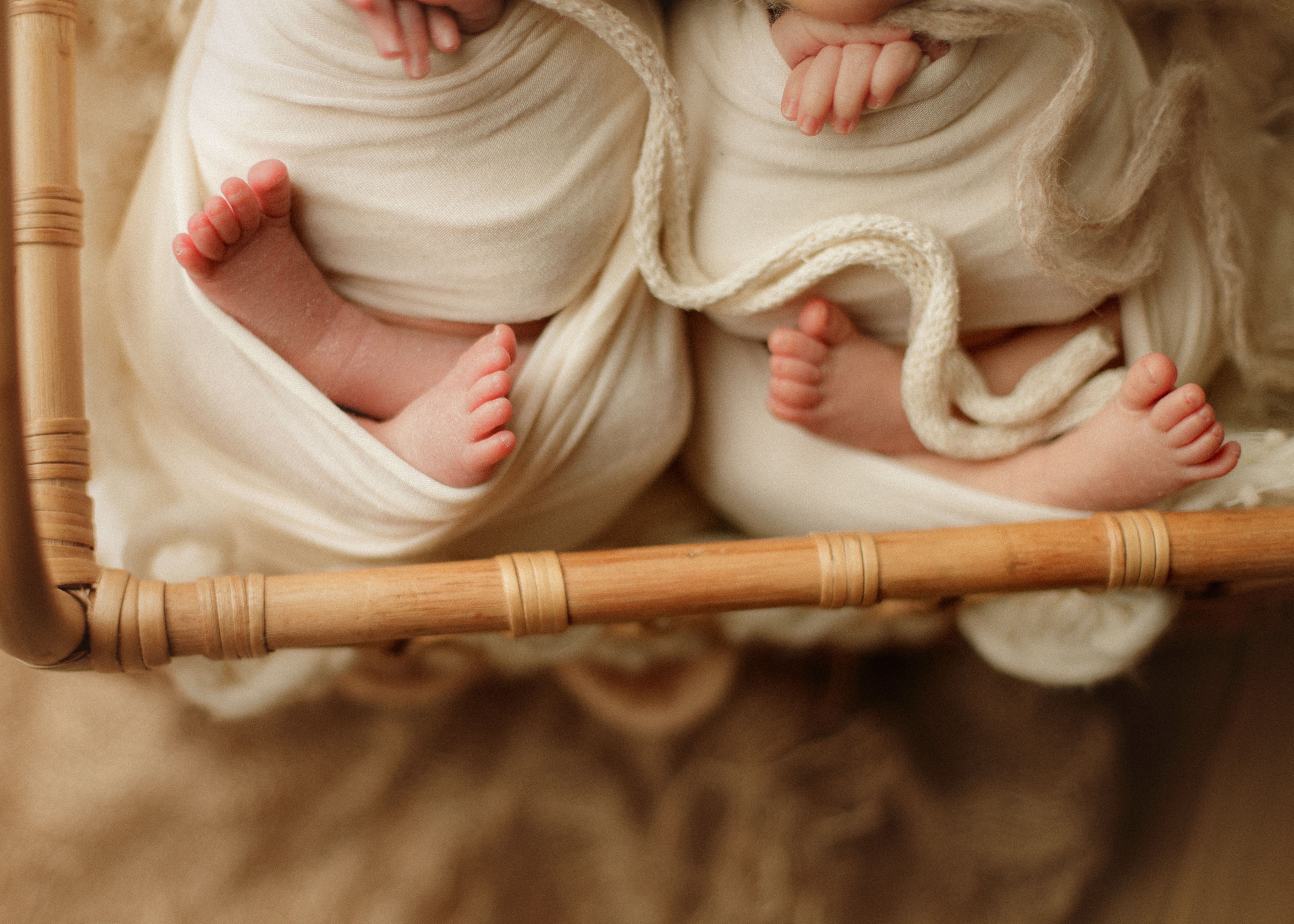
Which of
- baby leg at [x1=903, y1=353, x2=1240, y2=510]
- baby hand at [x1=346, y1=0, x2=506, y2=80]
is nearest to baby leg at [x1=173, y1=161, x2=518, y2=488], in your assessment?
baby hand at [x1=346, y1=0, x2=506, y2=80]

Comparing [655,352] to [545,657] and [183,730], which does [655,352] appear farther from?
[183,730]

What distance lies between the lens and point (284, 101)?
0.64m

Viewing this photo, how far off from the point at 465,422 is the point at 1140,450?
0.48 metres

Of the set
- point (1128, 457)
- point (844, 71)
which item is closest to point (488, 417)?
point (844, 71)

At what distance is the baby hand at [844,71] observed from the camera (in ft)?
2.08

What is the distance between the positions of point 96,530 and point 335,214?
35 centimetres

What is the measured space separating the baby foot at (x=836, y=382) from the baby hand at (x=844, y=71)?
0.45 feet

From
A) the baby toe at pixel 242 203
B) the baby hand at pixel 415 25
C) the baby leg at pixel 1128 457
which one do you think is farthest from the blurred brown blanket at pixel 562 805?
the baby hand at pixel 415 25

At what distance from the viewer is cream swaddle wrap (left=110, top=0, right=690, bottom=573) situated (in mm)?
642

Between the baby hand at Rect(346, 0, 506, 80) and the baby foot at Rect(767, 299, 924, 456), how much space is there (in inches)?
12.0

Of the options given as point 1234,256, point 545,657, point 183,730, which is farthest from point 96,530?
point 1234,256

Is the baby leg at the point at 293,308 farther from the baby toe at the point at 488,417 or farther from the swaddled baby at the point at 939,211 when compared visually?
the swaddled baby at the point at 939,211

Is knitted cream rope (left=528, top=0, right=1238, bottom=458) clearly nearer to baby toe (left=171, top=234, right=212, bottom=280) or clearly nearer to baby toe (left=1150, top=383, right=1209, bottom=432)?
baby toe (left=1150, top=383, right=1209, bottom=432)

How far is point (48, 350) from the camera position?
0.58 metres
